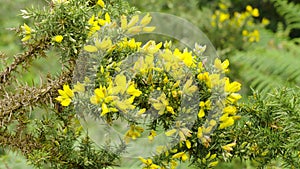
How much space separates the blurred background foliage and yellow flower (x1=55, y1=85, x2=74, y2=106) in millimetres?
1826

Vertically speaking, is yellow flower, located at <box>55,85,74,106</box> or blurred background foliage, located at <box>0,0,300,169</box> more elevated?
blurred background foliage, located at <box>0,0,300,169</box>

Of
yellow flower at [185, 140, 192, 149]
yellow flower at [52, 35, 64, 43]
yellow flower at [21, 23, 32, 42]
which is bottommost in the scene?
yellow flower at [185, 140, 192, 149]

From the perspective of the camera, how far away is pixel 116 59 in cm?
143

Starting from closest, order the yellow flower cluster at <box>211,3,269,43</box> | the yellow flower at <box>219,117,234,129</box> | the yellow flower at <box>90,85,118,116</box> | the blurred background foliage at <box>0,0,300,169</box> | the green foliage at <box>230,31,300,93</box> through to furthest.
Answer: the yellow flower at <box>90,85,118,116</box>
the yellow flower at <box>219,117,234,129</box>
the green foliage at <box>230,31,300,93</box>
the blurred background foliage at <box>0,0,300,169</box>
the yellow flower cluster at <box>211,3,269,43</box>

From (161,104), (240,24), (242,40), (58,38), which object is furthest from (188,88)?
(240,24)

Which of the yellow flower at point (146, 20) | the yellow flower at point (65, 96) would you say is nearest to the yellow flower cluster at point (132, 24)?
the yellow flower at point (146, 20)

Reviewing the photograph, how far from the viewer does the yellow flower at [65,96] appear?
1.37 metres

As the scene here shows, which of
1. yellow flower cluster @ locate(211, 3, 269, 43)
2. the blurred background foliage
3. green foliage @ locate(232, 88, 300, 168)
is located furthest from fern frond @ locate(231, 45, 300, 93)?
green foliage @ locate(232, 88, 300, 168)

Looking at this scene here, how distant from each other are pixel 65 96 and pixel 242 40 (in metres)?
4.24

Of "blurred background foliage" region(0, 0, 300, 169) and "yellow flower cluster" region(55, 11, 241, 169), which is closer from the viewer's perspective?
"yellow flower cluster" region(55, 11, 241, 169)

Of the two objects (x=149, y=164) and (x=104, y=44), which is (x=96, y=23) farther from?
(x=149, y=164)

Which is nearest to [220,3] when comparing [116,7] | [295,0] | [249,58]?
[295,0]

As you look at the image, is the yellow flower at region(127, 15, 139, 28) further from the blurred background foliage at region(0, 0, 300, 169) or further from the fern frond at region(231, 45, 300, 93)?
the fern frond at region(231, 45, 300, 93)

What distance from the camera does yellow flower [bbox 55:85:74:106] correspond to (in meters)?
1.37
